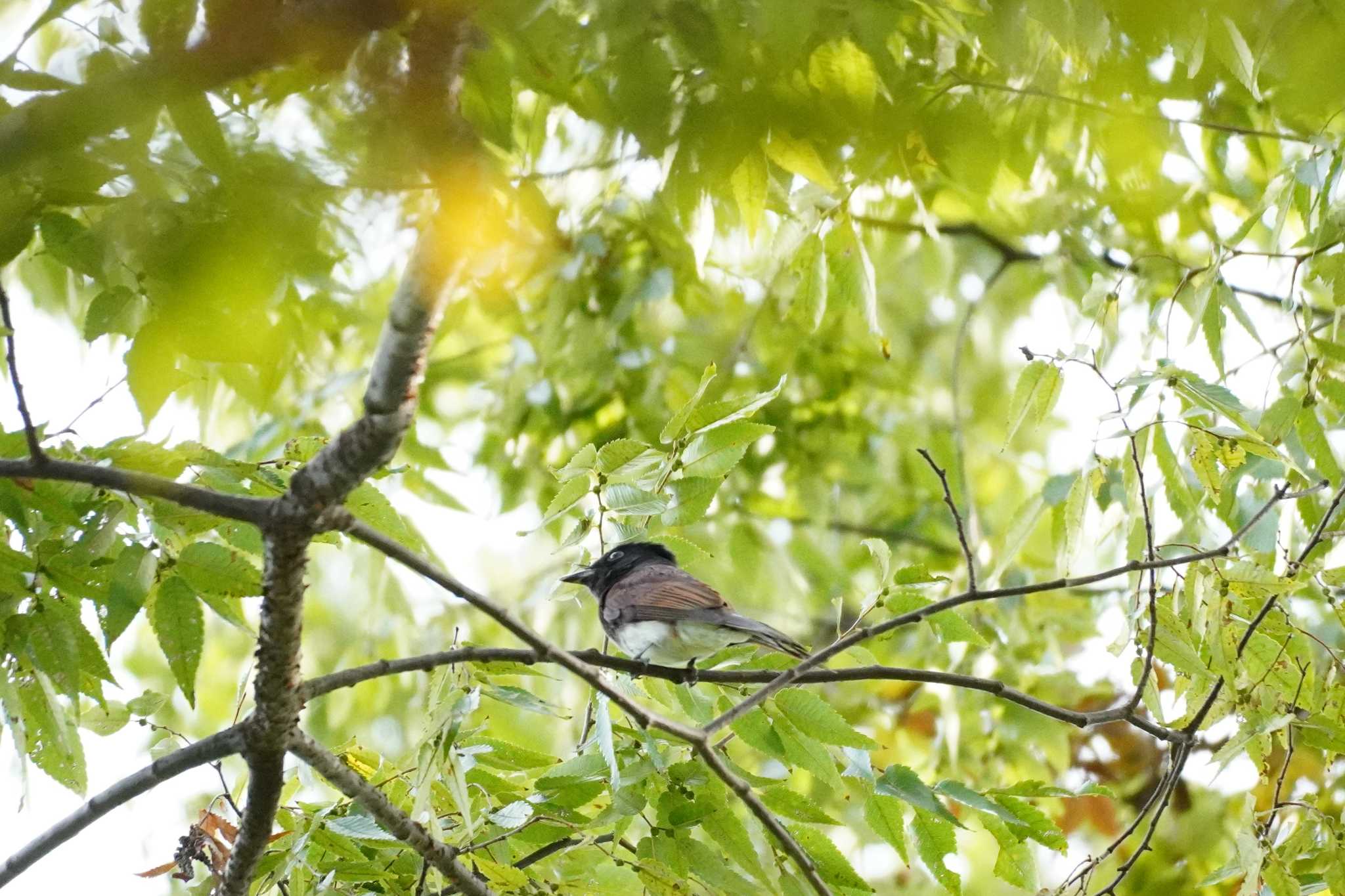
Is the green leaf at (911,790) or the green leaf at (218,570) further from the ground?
the green leaf at (218,570)

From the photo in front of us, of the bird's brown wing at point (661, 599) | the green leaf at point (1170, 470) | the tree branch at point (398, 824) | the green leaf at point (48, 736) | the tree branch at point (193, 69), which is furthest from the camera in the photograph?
the bird's brown wing at point (661, 599)

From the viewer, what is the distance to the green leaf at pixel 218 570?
1855mm

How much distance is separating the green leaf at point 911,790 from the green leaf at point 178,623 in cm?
117

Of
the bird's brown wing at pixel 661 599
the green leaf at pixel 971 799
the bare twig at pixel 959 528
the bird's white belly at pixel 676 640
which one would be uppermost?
the bird's brown wing at pixel 661 599

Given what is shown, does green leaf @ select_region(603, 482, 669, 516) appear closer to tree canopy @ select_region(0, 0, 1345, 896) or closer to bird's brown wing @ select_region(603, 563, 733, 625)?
tree canopy @ select_region(0, 0, 1345, 896)

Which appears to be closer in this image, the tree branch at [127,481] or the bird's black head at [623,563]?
the tree branch at [127,481]

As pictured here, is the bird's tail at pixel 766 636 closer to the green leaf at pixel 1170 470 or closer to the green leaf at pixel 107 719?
the green leaf at pixel 1170 470

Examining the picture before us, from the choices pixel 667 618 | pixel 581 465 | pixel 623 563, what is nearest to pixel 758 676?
pixel 581 465

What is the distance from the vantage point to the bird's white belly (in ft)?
11.0

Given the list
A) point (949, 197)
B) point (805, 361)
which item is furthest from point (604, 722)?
point (949, 197)

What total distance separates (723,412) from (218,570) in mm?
894

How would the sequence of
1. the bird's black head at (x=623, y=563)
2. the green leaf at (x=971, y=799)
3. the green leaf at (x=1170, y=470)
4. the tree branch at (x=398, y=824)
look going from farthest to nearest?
the bird's black head at (x=623, y=563) < the green leaf at (x=1170, y=470) < the green leaf at (x=971, y=799) < the tree branch at (x=398, y=824)

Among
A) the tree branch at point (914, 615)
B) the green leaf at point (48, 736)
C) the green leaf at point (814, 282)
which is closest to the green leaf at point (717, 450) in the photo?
the tree branch at point (914, 615)

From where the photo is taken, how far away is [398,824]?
187 cm
